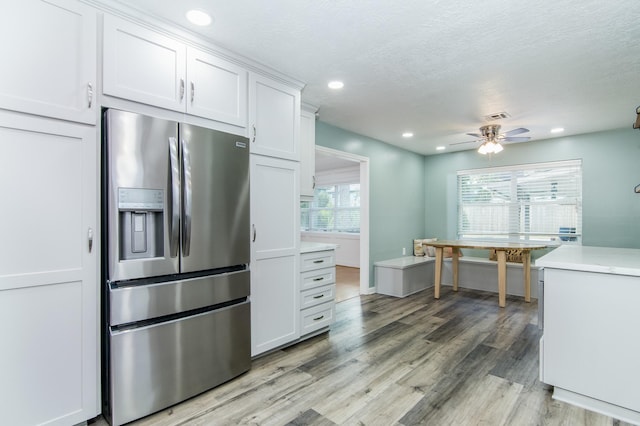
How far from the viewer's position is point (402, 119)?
4.07 m

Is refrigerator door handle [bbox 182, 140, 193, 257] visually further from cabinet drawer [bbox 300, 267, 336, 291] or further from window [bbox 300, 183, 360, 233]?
window [bbox 300, 183, 360, 233]

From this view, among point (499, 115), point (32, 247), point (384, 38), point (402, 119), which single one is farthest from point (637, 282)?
point (32, 247)

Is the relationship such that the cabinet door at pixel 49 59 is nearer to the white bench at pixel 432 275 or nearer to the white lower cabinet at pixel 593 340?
the white lower cabinet at pixel 593 340

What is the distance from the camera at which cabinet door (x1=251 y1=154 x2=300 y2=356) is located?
2.58m

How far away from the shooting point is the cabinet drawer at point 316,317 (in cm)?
303

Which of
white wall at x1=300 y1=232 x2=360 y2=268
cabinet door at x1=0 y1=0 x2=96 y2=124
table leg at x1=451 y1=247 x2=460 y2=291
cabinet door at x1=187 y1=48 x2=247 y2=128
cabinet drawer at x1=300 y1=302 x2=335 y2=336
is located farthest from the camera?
white wall at x1=300 y1=232 x2=360 y2=268

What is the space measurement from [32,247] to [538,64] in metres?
3.65

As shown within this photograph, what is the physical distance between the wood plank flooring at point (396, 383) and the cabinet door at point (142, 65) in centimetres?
196

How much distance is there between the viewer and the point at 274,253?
2.72 metres

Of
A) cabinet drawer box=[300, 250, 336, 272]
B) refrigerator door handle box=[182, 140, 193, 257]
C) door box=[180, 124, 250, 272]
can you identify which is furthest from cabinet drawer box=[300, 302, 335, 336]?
refrigerator door handle box=[182, 140, 193, 257]

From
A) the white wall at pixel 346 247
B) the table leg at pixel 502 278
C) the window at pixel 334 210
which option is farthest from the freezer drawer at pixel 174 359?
the white wall at pixel 346 247

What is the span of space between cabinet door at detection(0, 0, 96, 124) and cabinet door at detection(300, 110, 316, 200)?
6.38ft

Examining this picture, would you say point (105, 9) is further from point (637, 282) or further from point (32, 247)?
point (637, 282)

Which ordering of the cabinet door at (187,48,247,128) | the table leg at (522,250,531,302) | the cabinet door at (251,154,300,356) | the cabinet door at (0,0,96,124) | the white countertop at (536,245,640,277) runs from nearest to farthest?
the cabinet door at (0,0,96,124) → the white countertop at (536,245,640,277) → the cabinet door at (187,48,247,128) → the cabinet door at (251,154,300,356) → the table leg at (522,250,531,302)
